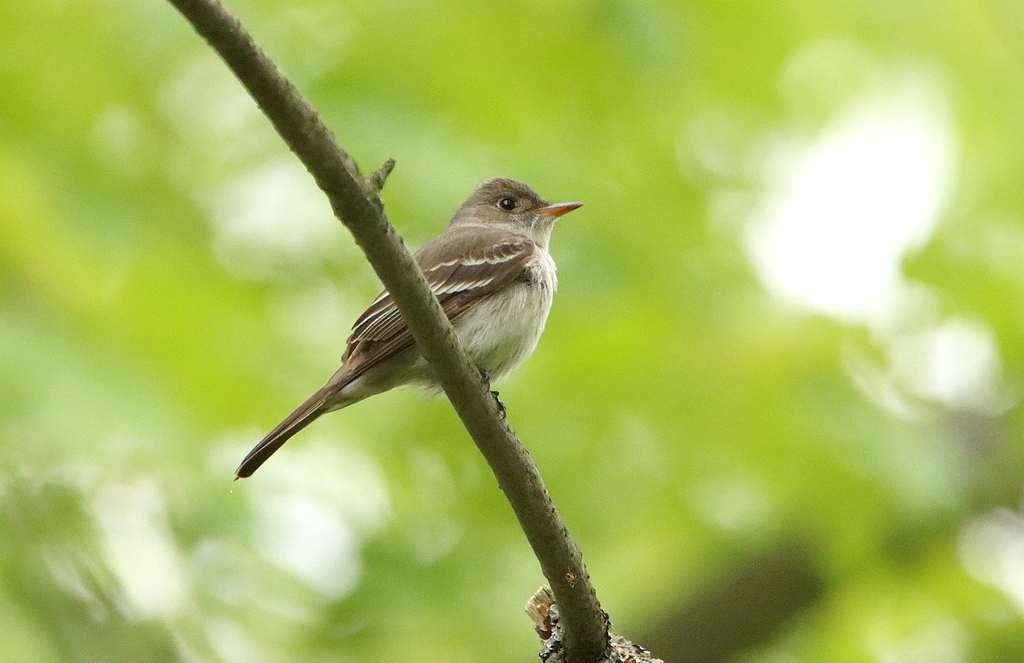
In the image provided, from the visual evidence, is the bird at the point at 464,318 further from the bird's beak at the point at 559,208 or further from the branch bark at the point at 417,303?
the branch bark at the point at 417,303

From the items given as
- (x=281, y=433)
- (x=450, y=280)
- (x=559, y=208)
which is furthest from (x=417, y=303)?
(x=559, y=208)

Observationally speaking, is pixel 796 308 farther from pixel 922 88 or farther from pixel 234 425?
pixel 234 425

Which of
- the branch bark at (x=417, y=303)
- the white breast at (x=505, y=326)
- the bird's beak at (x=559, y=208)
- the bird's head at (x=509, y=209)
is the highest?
the bird's head at (x=509, y=209)

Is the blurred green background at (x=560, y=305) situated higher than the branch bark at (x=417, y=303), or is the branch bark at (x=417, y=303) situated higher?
the blurred green background at (x=560, y=305)

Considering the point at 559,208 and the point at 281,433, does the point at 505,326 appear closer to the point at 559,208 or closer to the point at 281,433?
the point at 559,208

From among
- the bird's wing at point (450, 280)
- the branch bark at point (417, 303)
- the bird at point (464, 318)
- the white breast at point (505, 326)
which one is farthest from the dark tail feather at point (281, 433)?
the branch bark at point (417, 303)

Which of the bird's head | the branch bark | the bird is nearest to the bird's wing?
the bird
